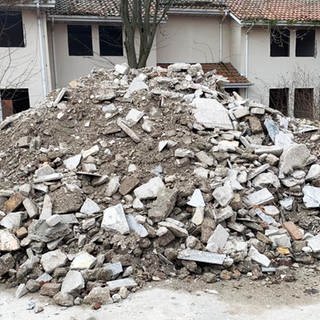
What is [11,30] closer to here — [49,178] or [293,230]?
[49,178]

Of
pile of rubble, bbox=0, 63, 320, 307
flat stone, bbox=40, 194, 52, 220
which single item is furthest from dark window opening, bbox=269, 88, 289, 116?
flat stone, bbox=40, 194, 52, 220

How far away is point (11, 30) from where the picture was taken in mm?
14953

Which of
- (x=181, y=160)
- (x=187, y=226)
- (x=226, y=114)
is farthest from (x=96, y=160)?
(x=226, y=114)

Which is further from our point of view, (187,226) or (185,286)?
(187,226)

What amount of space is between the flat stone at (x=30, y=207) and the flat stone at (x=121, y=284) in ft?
4.19

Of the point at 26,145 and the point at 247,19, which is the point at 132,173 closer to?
the point at 26,145

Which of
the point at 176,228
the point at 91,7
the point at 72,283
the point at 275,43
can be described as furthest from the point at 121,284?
the point at 275,43

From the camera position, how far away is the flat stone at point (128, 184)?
16.3 feet

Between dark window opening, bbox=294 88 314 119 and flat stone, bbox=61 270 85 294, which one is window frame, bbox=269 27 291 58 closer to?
dark window opening, bbox=294 88 314 119

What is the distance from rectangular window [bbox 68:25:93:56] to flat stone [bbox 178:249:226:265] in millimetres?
13243

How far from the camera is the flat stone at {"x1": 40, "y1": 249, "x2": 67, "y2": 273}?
4.25 metres

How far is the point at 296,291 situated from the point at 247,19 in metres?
14.6

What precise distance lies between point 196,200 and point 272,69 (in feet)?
47.2

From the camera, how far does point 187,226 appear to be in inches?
184
